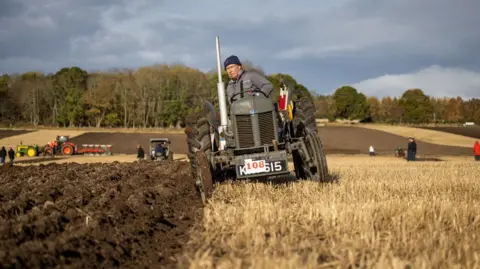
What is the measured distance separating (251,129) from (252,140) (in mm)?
181

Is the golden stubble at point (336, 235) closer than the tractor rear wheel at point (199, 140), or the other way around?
the golden stubble at point (336, 235)

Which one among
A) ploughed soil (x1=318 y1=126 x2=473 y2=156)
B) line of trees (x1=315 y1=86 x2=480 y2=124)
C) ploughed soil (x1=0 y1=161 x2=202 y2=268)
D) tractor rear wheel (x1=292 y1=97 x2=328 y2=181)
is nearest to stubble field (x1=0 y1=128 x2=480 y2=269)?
ploughed soil (x1=0 y1=161 x2=202 y2=268)

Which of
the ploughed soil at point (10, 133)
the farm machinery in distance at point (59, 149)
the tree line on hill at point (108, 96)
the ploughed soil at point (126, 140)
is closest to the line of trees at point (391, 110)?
the tree line on hill at point (108, 96)

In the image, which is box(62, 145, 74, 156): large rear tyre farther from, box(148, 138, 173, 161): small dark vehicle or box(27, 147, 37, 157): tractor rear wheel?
box(148, 138, 173, 161): small dark vehicle

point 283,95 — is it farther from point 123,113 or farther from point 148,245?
point 123,113

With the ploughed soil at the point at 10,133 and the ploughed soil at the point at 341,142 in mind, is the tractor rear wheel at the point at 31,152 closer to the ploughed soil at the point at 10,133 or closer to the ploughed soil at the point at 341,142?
the ploughed soil at the point at 341,142

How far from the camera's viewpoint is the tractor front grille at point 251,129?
796cm

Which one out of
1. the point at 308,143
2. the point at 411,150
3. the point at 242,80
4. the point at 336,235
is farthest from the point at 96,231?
the point at 411,150

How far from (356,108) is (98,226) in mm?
107970

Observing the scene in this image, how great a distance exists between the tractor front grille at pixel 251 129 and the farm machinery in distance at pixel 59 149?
118 ft

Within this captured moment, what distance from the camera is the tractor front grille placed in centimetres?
796

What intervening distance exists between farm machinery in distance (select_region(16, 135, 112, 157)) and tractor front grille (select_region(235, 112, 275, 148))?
118 ft

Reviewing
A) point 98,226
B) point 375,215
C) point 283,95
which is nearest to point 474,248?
point 375,215

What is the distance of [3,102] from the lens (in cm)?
8500
